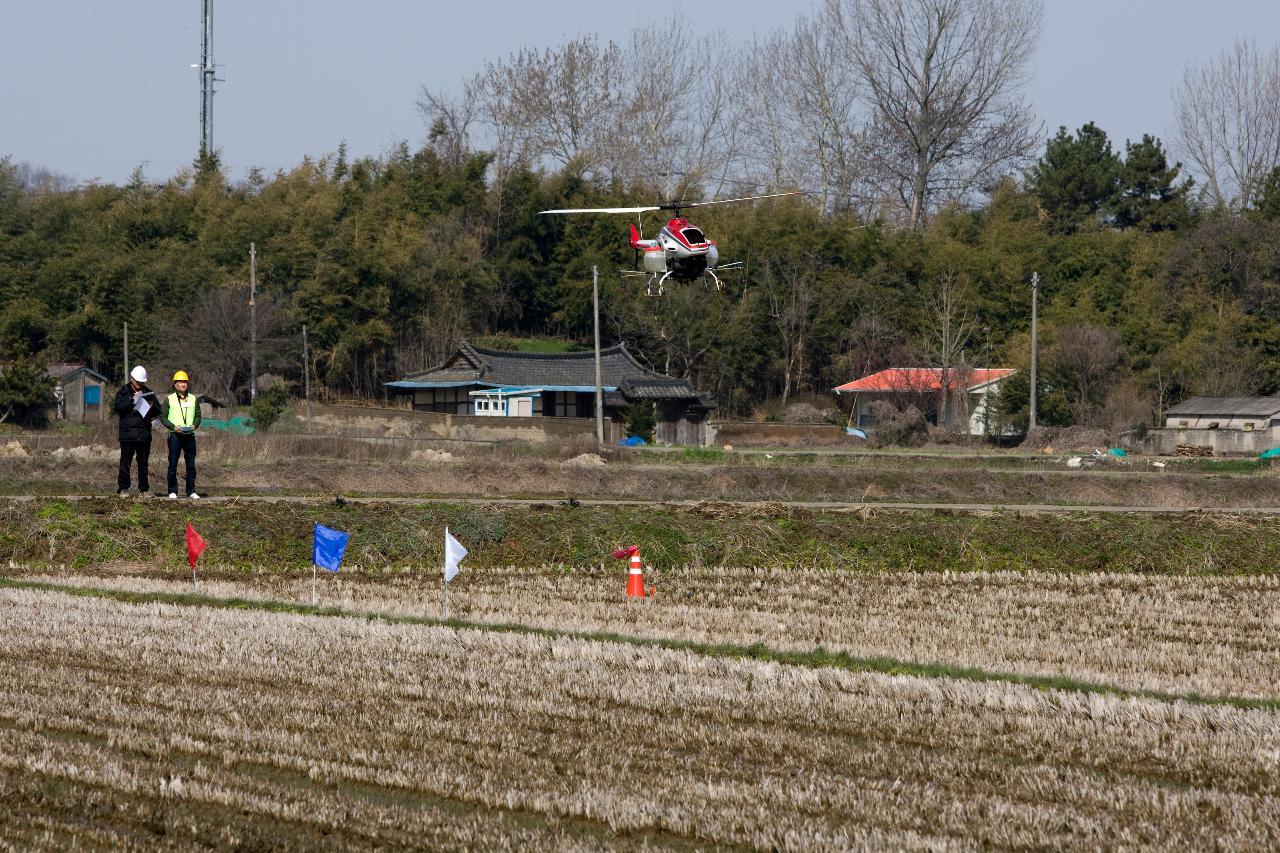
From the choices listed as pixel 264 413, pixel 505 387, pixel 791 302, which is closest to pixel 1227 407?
pixel 791 302

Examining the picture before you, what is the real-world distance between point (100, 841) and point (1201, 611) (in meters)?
12.8

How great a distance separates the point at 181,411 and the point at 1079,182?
5953 cm

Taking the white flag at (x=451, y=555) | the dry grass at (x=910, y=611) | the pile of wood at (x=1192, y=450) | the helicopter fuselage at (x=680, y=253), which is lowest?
the dry grass at (x=910, y=611)

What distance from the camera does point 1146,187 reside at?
72000 mm

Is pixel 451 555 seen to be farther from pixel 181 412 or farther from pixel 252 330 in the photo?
pixel 252 330

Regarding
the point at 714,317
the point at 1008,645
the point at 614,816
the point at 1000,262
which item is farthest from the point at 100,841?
the point at 1000,262

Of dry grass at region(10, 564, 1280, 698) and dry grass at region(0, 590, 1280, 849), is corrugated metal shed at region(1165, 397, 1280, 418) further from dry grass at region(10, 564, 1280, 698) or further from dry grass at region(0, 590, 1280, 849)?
dry grass at region(0, 590, 1280, 849)

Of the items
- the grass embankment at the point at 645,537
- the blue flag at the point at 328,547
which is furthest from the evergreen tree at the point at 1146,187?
the blue flag at the point at 328,547

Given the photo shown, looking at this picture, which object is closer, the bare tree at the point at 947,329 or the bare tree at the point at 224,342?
the bare tree at the point at 224,342

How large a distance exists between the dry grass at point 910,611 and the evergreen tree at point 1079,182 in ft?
181

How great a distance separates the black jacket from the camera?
20.4m

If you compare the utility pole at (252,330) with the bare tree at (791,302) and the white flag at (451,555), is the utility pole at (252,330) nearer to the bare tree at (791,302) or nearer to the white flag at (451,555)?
the bare tree at (791,302)

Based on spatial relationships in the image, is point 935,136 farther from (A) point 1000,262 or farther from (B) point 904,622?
(B) point 904,622

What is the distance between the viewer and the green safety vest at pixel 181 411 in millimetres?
20422
